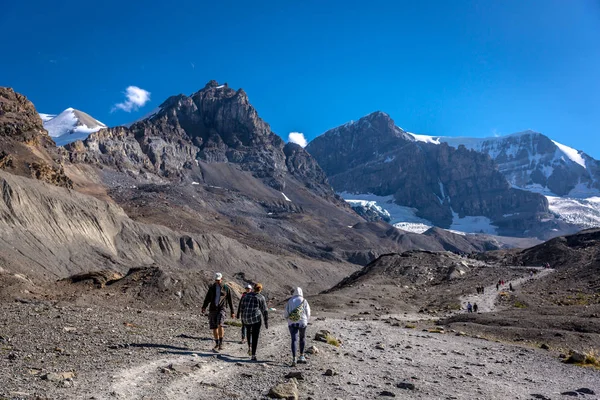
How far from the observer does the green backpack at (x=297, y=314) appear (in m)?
13.2

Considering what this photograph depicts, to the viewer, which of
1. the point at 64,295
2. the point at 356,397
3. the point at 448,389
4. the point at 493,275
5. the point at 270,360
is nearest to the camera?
the point at 356,397

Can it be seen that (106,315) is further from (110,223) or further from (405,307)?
(110,223)

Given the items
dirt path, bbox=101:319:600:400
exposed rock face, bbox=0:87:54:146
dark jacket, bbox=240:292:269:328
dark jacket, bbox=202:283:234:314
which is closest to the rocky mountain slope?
exposed rock face, bbox=0:87:54:146

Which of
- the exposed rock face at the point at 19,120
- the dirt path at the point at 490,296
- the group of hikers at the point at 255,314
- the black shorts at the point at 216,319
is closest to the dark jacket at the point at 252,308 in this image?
the group of hikers at the point at 255,314

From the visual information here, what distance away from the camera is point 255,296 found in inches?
559

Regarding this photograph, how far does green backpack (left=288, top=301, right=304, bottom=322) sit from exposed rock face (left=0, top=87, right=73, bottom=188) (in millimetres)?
107678

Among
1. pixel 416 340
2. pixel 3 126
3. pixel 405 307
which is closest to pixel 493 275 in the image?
pixel 405 307

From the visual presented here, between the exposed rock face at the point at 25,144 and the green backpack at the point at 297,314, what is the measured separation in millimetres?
107678

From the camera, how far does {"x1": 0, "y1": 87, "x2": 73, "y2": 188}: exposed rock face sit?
360 feet

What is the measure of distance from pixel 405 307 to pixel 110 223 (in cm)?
6174

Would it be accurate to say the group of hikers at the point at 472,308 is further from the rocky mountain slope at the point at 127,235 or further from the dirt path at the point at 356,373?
the dirt path at the point at 356,373

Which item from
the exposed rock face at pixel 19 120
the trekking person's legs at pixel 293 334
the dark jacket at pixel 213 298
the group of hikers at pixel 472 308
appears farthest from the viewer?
the exposed rock face at pixel 19 120

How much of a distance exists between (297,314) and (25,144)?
133 metres

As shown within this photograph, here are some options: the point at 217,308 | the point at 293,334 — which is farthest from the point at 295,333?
the point at 217,308
